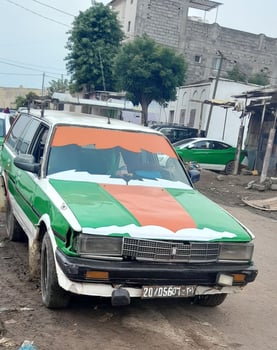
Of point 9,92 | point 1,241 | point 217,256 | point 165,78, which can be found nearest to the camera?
point 217,256

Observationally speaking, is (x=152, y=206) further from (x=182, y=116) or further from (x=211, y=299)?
(x=182, y=116)

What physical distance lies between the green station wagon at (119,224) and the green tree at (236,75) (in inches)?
1652

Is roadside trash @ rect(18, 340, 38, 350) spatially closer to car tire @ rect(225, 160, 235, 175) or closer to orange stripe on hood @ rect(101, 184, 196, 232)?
orange stripe on hood @ rect(101, 184, 196, 232)

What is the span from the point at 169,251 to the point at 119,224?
0.48 metres

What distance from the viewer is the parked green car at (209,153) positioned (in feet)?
66.0

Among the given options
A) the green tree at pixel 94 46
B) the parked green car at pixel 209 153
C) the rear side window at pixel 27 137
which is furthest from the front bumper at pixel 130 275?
the green tree at pixel 94 46

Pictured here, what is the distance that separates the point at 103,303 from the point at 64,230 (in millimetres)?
1049

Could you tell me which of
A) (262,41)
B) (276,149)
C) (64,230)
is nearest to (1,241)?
(64,230)

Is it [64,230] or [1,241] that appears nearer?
[64,230]

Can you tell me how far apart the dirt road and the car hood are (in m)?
0.85

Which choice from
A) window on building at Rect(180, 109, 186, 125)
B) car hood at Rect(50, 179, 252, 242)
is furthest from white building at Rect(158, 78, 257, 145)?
car hood at Rect(50, 179, 252, 242)

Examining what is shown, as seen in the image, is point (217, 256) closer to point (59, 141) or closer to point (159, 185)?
point (159, 185)

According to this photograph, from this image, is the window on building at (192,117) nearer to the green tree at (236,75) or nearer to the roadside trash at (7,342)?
the green tree at (236,75)

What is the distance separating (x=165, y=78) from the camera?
31.0m
